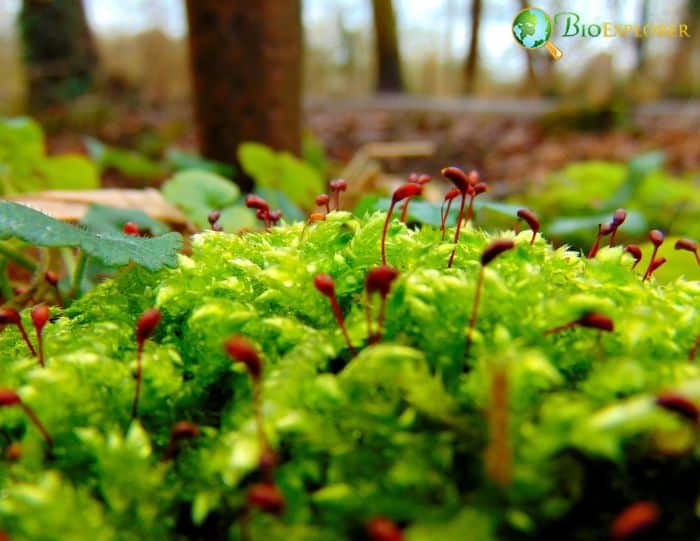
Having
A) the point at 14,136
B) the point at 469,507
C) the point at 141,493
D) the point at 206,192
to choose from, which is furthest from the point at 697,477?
the point at 14,136

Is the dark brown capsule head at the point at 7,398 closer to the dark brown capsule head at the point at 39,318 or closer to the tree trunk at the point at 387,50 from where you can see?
the dark brown capsule head at the point at 39,318

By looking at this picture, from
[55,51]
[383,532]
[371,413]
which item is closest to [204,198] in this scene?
[371,413]

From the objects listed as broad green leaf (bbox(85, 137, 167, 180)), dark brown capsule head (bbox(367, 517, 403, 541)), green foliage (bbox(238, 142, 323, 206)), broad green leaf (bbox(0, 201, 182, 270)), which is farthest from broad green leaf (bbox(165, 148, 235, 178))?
dark brown capsule head (bbox(367, 517, 403, 541))

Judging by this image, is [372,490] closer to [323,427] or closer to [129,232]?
[323,427]

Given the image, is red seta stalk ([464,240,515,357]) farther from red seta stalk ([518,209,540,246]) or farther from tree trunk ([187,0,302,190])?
tree trunk ([187,0,302,190])

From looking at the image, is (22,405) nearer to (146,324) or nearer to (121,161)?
(146,324)
